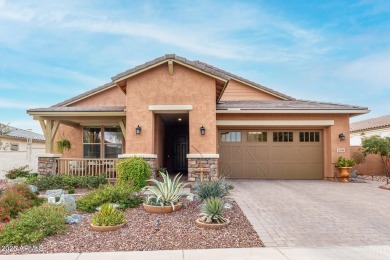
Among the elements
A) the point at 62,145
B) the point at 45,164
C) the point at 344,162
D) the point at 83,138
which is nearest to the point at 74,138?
the point at 83,138

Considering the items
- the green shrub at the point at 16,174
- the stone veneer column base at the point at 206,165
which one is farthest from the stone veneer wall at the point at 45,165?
the stone veneer column base at the point at 206,165

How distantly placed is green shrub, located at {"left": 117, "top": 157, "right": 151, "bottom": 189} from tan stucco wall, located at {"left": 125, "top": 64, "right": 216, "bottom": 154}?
110 centimetres

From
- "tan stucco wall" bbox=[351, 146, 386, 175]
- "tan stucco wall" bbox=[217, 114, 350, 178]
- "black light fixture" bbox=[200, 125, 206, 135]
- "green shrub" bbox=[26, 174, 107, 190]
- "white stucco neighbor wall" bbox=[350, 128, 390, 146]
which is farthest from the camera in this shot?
"white stucco neighbor wall" bbox=[350, 128, 390, 146]

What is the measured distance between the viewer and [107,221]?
5.29m

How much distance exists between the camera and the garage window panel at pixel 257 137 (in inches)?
495

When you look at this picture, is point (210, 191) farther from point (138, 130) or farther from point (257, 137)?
point (257, 137)

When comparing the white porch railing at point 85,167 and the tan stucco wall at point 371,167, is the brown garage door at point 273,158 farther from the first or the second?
the white porch railing at point 85,167

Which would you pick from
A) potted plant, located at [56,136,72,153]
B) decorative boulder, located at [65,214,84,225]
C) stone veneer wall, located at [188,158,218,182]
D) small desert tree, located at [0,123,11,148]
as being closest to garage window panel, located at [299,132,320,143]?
stone veneer wall, located at [188,158,218,182]

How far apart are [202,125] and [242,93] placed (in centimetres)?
626

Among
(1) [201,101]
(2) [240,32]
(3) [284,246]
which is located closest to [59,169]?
(1) [201,101]

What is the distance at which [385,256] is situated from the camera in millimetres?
4035

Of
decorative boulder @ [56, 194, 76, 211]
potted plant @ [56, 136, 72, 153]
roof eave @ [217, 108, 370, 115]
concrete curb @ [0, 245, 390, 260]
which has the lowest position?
concrete curb @ [0, 245, 390, 260]

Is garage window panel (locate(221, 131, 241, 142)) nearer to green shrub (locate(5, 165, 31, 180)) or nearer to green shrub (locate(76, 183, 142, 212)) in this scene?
green shrub (locate(76, 183, 142, 212))

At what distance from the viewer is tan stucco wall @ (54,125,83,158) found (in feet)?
46.8
